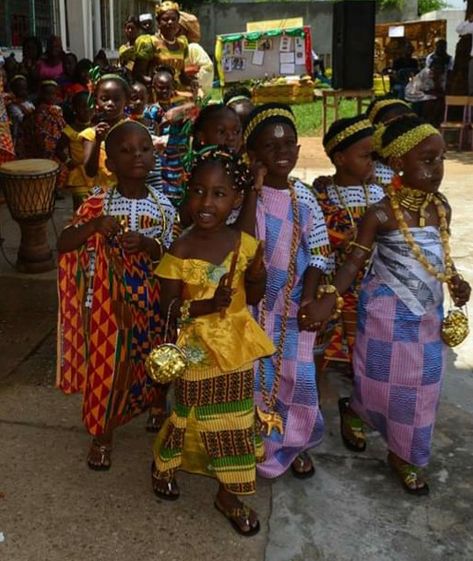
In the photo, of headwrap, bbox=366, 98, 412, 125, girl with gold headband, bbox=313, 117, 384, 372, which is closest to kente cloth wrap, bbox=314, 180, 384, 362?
girl with gold headband, bbox=313, 117, 384, 372

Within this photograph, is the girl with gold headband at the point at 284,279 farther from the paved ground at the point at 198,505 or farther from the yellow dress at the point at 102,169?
the yellow dress at the point at 102,169

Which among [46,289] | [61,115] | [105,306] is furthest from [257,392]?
[61,115]

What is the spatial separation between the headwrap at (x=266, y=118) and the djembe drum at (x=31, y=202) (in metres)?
3.28

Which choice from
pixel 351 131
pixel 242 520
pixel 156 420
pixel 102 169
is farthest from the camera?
pixel 102 169

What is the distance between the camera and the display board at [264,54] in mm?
19594

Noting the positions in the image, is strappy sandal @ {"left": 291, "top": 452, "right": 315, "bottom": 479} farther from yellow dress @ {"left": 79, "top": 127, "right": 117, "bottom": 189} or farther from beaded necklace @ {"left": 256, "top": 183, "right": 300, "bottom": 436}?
yellow dress @ {"left": 79, "top": 127, "right": 117, "bottom": 189}

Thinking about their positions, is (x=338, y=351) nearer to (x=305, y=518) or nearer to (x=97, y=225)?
(x=305, y=518)

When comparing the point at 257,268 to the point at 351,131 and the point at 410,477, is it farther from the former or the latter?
the point at 410,477

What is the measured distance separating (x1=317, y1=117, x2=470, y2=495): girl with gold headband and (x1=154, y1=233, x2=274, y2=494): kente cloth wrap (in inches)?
14.4

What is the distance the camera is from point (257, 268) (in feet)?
8.48

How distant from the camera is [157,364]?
2434 mm

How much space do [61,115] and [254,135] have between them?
636 cm

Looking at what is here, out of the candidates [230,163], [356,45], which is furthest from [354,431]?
[356,45]

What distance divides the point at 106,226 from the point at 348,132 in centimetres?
126
